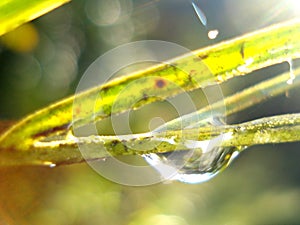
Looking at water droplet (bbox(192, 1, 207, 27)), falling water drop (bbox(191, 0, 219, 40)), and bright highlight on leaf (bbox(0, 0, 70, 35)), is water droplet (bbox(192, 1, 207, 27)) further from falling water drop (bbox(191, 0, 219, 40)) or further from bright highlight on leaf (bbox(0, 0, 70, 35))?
bright highlight on leaf (bbox(0, 0, 70, 35))

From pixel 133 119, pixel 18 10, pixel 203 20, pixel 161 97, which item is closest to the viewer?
pixel 18 10

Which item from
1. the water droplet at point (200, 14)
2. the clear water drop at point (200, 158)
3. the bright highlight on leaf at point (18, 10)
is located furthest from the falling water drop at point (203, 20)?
the bright highlight on leaf at point (18, 10)

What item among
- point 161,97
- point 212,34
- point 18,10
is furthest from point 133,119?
point 18,10

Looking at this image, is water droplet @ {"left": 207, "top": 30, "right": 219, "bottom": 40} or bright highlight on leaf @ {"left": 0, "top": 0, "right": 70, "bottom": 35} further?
water droplet @ {"left": 207, "top": 30, "right": 219, "bottom": 40}

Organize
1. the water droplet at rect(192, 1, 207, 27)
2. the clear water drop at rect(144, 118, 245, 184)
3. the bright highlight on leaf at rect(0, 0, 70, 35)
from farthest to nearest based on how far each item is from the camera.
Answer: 1. the water droplet at rect(192, 1, 207, 27)
2. the clear water drop at rect(144, 118, 245, 184)
3. the bright highlight on leaf at rect(0, 0, 70, 35)

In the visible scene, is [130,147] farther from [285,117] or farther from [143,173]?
[143,173]

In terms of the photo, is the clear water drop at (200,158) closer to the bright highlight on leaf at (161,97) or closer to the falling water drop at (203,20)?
the bright highlight on leaf at (161,97)

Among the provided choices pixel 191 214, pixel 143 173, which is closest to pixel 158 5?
pixel 143 173

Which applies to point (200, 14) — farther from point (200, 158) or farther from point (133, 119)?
point (200, 158)

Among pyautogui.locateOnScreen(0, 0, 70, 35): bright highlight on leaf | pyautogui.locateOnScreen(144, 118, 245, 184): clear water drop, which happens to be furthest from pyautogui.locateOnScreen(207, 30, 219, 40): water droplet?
pyautogui.locateOnScreen(0, 0, 70, 35): bright highlight on leaf
